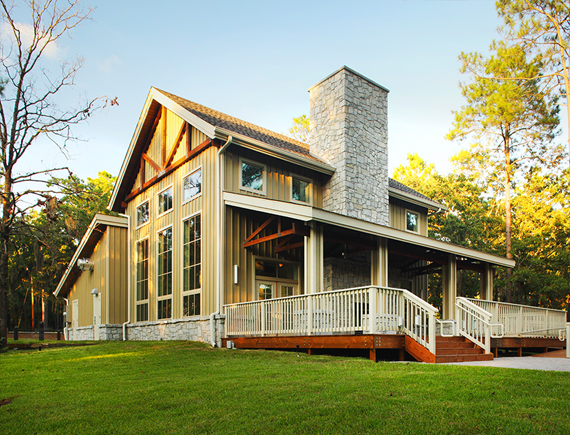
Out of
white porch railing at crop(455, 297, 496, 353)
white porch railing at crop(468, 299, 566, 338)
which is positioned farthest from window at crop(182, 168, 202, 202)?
white porch railing at crop(468, 299, 566, 338)

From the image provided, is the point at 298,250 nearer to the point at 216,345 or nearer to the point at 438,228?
the point at 216,345

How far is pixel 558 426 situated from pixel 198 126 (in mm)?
→ 11276

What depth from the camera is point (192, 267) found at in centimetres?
1384

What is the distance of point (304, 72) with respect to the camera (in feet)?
84.6

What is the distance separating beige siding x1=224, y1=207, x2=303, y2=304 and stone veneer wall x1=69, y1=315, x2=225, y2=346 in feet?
2.84

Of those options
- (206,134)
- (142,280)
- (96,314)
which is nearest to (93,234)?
(96,314)

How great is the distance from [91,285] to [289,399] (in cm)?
1724

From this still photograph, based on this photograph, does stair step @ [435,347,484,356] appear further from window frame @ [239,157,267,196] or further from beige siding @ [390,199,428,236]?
beige siding @ [390,199,428,236]

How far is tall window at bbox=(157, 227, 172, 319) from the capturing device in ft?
49.5

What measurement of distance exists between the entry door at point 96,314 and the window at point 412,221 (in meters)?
12.7

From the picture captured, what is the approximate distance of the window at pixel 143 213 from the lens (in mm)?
17547

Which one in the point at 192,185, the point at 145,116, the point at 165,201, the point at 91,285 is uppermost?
the point at 145,116

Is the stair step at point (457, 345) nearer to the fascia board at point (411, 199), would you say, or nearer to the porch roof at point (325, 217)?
the porch roof at point (325, 217)

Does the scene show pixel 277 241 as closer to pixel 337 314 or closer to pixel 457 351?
pixel 337 314
